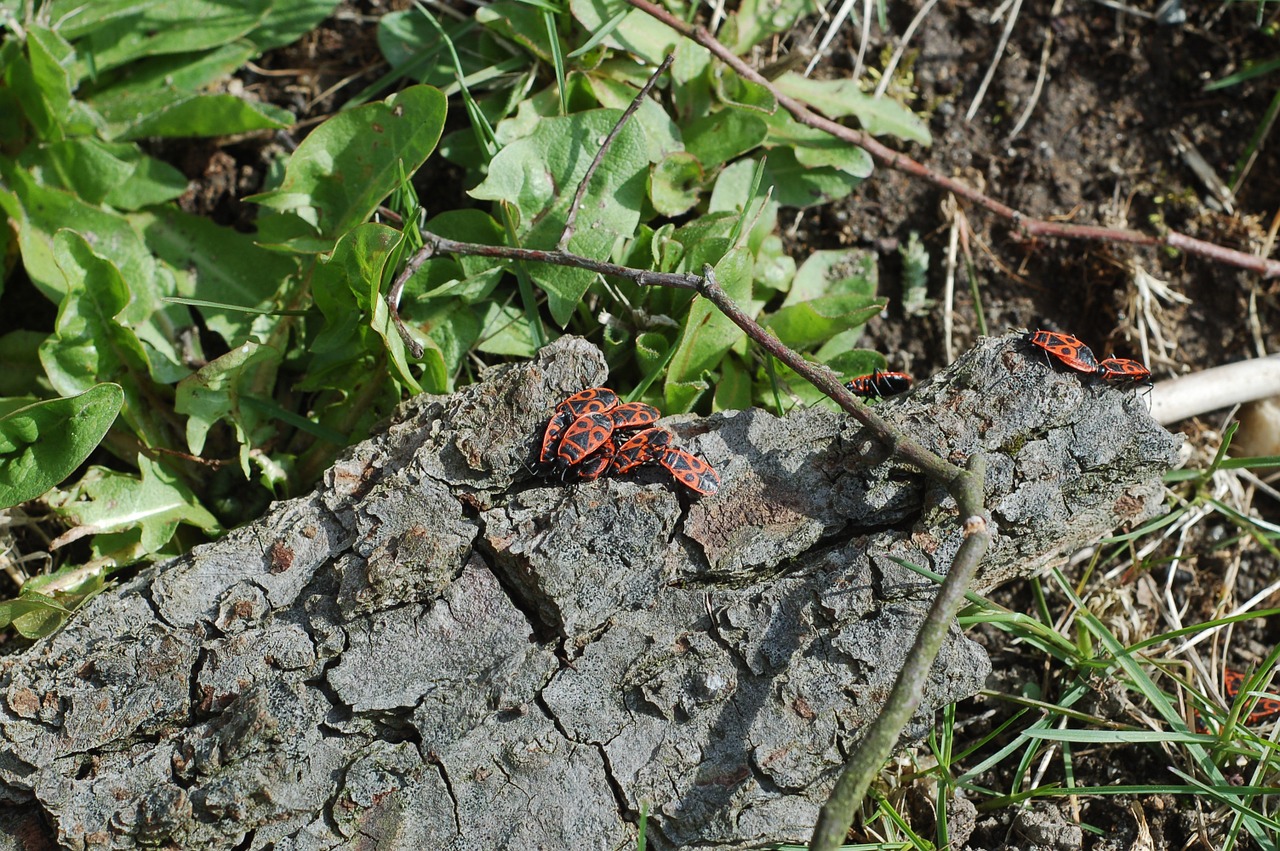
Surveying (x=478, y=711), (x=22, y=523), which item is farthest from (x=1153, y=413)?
(x=22, y=523)

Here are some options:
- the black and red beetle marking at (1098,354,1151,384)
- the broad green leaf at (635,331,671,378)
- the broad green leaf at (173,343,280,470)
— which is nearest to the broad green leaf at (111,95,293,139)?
the broad green leaf at (173,343,280,470)

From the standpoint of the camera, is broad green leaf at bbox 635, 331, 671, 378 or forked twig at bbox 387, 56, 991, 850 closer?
forked twig at bbox 387, 56, 991, 850

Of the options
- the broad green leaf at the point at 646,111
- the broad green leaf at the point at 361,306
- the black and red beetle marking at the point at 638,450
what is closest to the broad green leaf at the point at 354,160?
the broad green leaf at the point at 361,306

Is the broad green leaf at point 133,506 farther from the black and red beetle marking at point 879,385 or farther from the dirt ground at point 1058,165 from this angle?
the black and red beetle marking at point 879,385

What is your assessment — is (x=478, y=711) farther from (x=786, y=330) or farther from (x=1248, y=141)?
(x=1248, y=141)

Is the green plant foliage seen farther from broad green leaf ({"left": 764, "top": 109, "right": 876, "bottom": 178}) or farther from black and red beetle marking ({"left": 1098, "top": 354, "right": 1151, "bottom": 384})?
black and red beetle marking ({"left": 1098, "top": 354, "right": 1151, "bottom": 384})

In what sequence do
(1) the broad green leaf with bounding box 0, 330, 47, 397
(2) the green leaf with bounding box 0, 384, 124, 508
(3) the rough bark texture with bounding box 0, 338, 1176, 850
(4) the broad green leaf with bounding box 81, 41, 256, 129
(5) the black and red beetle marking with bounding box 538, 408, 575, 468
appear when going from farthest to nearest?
1. (4) the broad green leaf with bounding box 81, 41, 256, 129
2. (1) the broad green leaf with bounding box 0, 330, 47, 397
3. (2) the green leaf with bounding box 0, 384, 124, 508
4. (5) the black and red beetle marking with bounding box 538, 408, 575, 468
5. (3) the rough bark texture with bounding box 0, 338, 1176, 850
